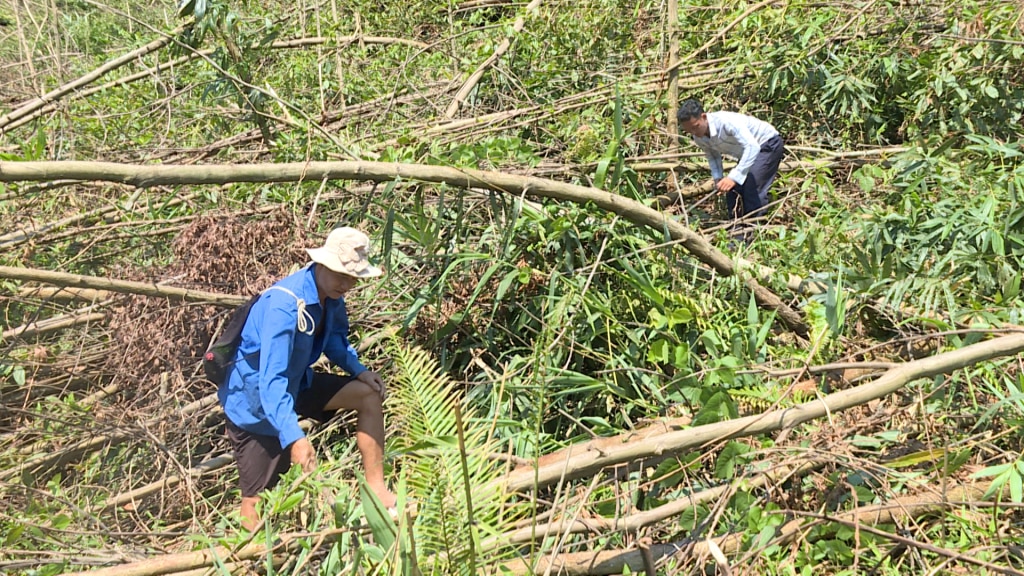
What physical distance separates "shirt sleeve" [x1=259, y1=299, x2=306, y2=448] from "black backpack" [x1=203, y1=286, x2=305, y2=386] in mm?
86

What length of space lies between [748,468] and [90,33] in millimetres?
8951

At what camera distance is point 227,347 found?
121 inches

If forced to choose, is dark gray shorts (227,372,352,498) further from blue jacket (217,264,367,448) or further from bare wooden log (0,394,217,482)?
bare wooden log (0,394,217,482)

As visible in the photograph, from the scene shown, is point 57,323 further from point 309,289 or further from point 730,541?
point 730,541

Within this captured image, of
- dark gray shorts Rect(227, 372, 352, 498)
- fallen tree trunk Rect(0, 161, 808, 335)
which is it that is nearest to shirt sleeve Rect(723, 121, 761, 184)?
fallen tree trunk Rect(0, 161, 808, 335)

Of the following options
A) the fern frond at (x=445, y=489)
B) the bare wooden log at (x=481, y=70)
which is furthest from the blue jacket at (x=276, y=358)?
the bare wooden log at (x=481, y=70)

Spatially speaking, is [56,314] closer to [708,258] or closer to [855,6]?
[708,258]

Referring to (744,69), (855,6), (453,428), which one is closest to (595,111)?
(744,69)

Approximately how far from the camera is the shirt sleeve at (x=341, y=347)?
3375 millimetres

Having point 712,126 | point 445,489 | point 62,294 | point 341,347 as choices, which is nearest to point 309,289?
point 341,347

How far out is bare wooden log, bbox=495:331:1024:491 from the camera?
7.68 ft

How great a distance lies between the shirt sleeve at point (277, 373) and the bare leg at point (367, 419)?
0.37 metres

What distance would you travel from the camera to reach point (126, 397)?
4195 mm

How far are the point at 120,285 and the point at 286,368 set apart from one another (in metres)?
1.10
